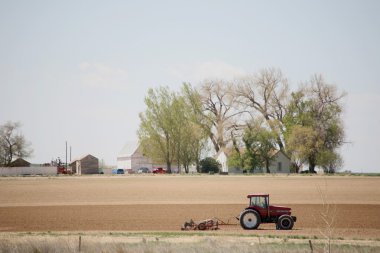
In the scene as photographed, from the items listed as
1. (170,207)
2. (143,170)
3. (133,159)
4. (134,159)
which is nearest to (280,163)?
(143,170)

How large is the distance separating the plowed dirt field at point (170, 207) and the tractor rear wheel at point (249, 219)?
0.52 metres

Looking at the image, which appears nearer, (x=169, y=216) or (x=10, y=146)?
(x=169, y=216)

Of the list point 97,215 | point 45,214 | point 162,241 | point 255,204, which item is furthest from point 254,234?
point 45,214

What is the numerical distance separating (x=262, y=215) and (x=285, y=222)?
138cm

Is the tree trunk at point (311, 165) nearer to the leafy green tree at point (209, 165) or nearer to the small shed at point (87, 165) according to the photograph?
the leafy green tree at point (209, 165)

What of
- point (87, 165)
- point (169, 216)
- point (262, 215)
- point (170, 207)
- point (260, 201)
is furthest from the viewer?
point (87, 165)

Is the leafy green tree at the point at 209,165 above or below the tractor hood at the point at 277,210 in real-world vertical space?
above

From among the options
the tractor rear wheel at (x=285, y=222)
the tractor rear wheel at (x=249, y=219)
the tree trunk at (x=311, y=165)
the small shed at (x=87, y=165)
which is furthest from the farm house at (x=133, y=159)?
the tractor rear wheel at (x=285, y=222)

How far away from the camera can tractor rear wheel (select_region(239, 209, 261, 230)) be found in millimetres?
36281

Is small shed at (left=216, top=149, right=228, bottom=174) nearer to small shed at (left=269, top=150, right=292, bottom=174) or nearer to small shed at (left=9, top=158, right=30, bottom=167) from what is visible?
small shed at (left=269, top=150, right=292, bottom=174)

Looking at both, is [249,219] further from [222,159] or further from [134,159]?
[134,159]

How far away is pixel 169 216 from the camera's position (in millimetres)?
46375

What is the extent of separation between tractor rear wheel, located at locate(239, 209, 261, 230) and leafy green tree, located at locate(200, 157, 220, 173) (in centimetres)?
9153

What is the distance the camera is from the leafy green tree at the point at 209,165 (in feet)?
422
